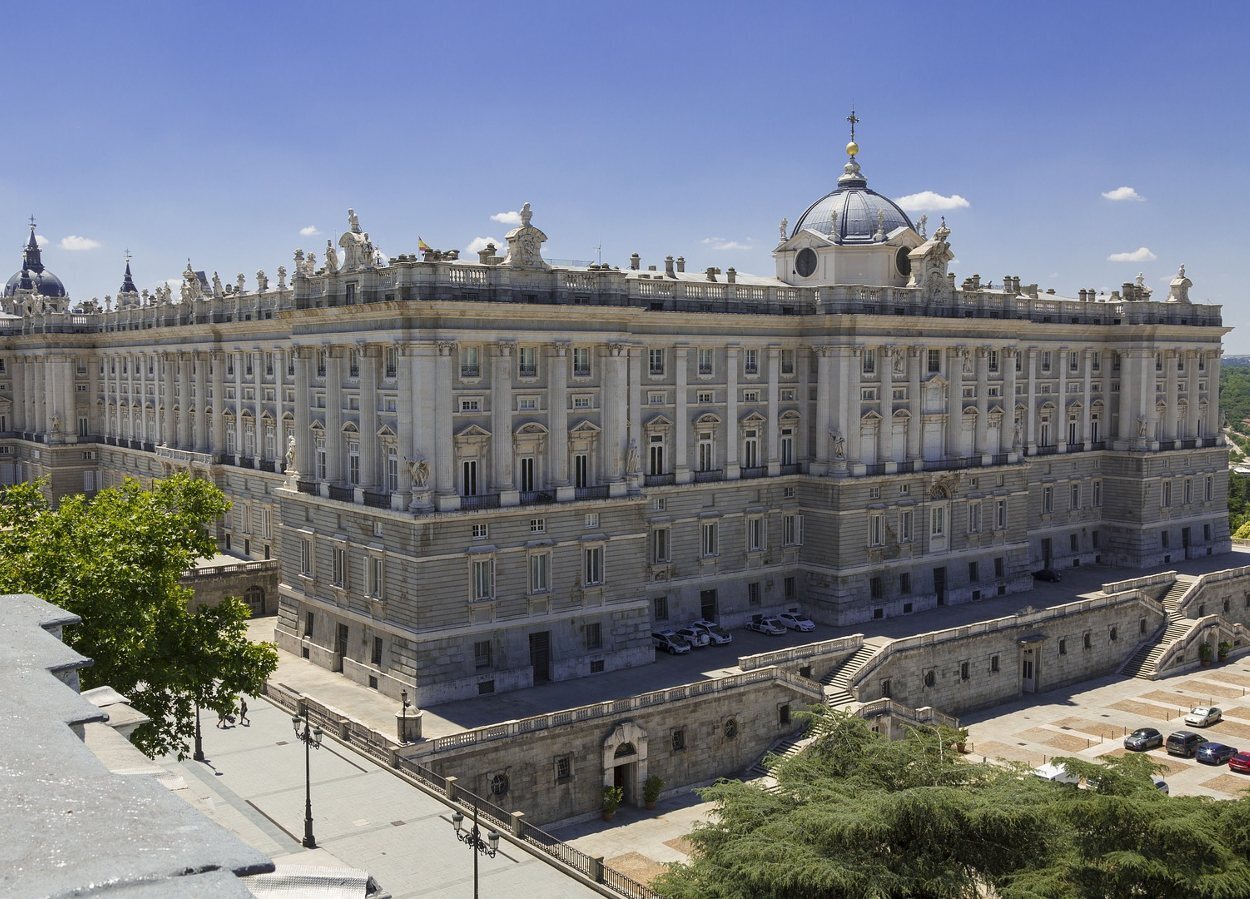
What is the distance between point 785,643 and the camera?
2542 inches

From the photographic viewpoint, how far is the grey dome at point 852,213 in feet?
245

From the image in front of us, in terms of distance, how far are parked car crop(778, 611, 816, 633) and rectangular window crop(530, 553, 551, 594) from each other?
1733 cm

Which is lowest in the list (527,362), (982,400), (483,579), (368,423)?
(483,579)

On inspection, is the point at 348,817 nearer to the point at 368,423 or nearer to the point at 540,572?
the point at 540,572

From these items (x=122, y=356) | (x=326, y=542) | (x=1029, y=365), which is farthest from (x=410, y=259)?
(x=122, y=356)

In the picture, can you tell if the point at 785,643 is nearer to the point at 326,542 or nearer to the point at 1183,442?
the point at 326,542

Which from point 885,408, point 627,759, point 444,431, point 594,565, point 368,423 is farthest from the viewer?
point 885,408

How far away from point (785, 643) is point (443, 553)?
20.8m

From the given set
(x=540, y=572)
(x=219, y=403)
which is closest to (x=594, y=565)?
(x=540, y=572)

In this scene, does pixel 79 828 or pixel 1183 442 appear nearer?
pixel 79 828

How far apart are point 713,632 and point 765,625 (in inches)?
144

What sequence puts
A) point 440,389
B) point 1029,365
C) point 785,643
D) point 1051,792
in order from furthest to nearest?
point 1029,365, point 785,643, point 440,389, point 1051,792

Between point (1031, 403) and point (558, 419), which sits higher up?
point (1031, 403)

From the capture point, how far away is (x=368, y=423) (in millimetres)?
56938
